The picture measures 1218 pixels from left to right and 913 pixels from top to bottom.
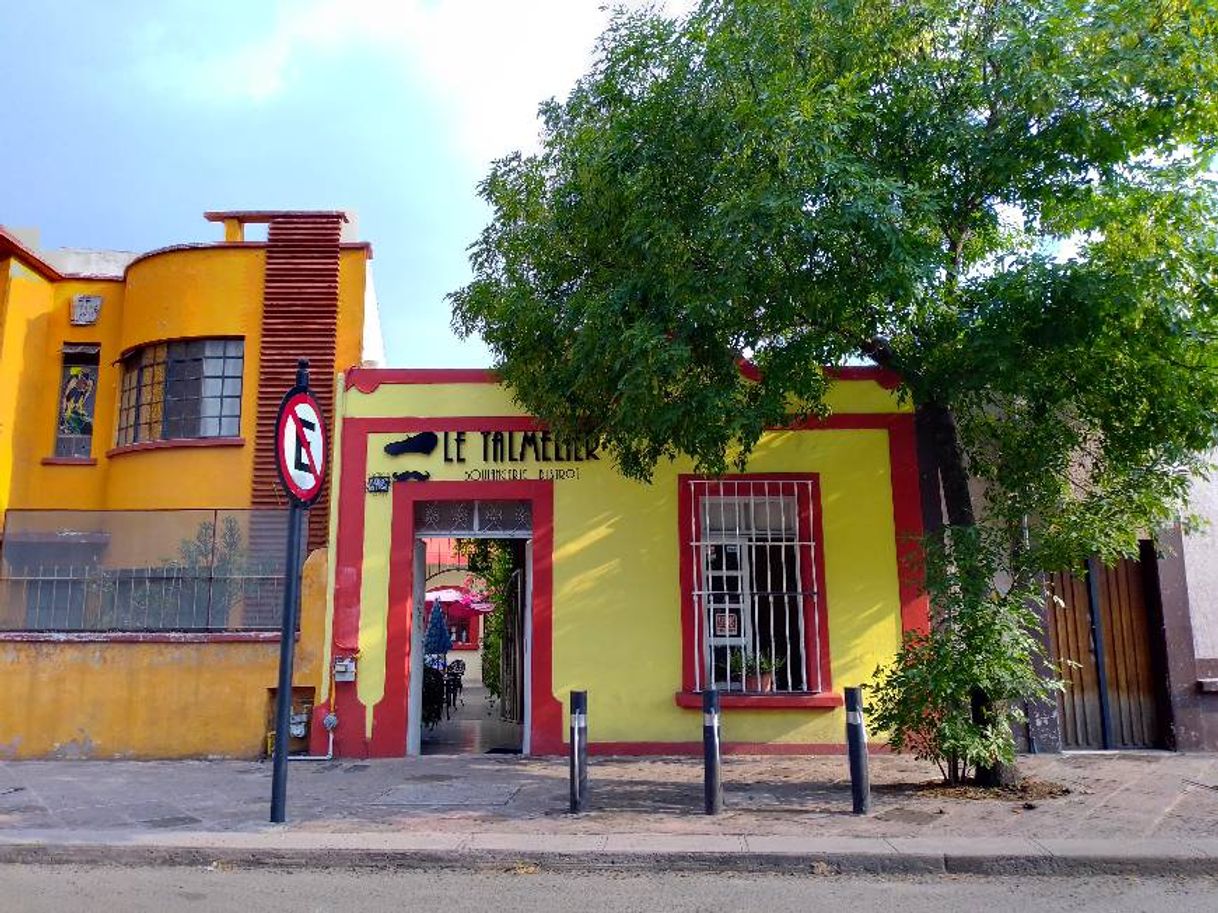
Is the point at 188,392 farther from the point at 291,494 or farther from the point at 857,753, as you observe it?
the point at 857,753

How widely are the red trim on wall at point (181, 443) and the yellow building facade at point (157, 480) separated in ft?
0.11

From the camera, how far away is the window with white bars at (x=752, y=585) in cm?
1050

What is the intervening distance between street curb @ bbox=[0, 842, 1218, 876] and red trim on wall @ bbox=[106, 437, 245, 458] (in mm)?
7041

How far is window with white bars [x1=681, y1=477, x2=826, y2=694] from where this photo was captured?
34.4ft

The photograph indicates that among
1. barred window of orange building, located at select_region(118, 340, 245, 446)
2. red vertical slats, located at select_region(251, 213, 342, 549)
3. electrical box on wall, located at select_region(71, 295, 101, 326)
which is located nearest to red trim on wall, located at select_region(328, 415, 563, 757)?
red vertical slats, located at select_region(251, 213, 342, 549)

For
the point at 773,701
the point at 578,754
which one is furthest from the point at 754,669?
the point at 578,754

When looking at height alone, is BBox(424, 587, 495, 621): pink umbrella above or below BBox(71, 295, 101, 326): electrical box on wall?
below

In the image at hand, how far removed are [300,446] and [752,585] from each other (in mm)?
5244

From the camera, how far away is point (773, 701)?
33.6 feet

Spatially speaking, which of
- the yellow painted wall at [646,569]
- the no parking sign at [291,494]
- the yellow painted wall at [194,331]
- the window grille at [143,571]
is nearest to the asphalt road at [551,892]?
the no parking sign at [291,494]

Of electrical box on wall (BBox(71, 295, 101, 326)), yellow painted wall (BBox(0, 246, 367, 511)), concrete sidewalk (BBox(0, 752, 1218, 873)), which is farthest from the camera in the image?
electrical box on wall (BBox(71, 295, 101, 326))

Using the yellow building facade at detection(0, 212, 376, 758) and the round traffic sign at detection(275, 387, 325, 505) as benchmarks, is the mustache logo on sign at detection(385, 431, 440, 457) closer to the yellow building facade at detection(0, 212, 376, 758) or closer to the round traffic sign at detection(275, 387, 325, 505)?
the yellow building facade at detection(0, 212, 376, 758)

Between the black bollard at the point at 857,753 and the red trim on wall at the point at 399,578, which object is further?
the red trim on wall at the point at 399,578

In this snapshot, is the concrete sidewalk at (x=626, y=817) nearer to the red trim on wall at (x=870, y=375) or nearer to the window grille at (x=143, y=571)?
the window grille at (x=143, y=571)
